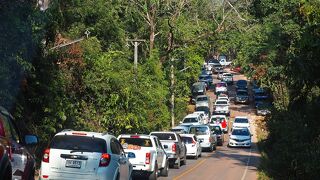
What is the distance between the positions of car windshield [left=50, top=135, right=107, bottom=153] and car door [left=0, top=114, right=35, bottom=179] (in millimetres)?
2383

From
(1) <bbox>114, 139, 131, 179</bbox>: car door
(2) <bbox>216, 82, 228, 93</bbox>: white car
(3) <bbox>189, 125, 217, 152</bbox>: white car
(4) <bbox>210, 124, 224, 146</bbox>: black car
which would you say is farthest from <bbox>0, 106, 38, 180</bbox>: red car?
(2) <bbox>216, 82, 228, 93</bbox>: white car

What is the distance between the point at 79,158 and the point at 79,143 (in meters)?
0.45

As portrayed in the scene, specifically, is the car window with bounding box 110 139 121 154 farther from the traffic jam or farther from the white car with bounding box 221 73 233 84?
the white car with bounding box 221 73 233 84

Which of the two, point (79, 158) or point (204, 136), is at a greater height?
point (79, 158)

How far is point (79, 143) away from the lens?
49.3ft

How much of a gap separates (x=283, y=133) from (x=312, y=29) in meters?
4.69

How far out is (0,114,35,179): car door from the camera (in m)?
11.0

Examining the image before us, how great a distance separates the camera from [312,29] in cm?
1602

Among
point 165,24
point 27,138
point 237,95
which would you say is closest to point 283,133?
point 27,138

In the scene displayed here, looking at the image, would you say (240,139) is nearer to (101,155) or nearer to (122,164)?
(122,164)

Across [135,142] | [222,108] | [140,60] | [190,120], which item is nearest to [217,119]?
[190,120]

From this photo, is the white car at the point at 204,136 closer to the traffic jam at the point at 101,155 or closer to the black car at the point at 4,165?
the traffic jam at the point at 101,155

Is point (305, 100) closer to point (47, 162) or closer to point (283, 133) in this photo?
point (283, 133)

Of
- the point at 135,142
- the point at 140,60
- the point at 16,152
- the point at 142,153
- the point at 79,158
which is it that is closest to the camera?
the point at 16,152
